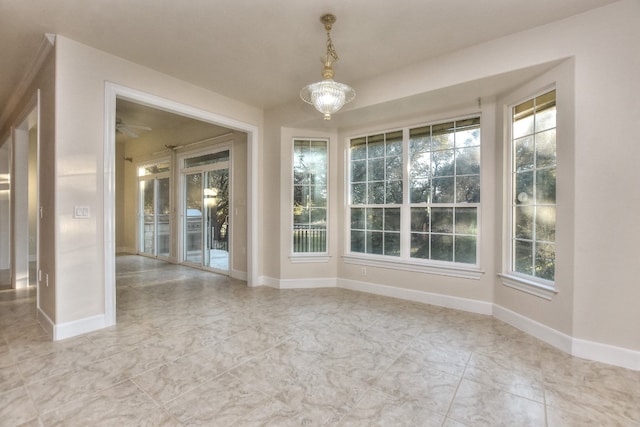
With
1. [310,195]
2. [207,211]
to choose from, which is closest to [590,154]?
[310,195]

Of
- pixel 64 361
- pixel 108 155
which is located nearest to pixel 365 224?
pixel 108 155

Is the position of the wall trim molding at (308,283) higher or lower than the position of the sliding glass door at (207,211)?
lower

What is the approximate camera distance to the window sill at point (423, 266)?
361 cm

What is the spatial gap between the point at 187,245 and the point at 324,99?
523cm

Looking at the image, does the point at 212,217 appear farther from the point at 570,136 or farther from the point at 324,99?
the point at 570,136

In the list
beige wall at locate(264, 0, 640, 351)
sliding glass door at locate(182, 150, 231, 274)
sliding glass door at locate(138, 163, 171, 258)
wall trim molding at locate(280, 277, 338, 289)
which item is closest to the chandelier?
beige wall at locate(264, 0, 640, 351)

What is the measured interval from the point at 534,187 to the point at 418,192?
130 cm

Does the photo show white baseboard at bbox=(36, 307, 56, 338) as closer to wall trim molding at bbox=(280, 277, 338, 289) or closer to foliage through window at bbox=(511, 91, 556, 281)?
wall trim molding at bbox=(280, 277, 338, 289)

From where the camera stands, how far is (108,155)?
307 centimetres

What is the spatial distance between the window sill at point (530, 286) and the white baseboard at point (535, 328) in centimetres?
27

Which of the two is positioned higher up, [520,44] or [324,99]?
[520,44]

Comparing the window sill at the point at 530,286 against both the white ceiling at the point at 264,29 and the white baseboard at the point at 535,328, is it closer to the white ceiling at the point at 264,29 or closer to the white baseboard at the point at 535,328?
the white baseboard at the point at 535,328

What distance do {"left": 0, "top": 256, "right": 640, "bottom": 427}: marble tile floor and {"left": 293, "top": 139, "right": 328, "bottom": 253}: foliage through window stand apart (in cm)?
144

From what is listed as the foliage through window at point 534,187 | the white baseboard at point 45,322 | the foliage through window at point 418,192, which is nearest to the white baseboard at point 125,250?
the white baseboard at point 45,322
